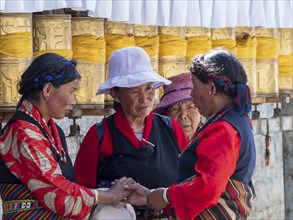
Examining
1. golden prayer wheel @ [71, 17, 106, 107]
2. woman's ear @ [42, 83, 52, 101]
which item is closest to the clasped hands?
woman's ear @ [42, 83, 52, 101]

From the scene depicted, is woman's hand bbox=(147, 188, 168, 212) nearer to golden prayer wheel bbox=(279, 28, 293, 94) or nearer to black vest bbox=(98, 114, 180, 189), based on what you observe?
black vest bbox=(98, 114, 180, 189)

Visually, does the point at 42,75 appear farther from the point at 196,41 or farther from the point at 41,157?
the point at 196,41

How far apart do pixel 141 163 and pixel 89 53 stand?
55.1 inches

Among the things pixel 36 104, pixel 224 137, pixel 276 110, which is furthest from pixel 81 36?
pixel 276 110

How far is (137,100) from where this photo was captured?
4.90 m

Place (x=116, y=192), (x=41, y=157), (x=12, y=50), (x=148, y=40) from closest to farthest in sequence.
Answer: (x=41, y=157)
(x=116, y=192)
(x=12, y=50)
(x=148, y=40)

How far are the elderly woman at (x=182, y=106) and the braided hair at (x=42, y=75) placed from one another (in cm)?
102

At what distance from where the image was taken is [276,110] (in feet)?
33.6

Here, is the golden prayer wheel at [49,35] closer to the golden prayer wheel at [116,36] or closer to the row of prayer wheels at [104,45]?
the row of prayer wheels at [104,45]

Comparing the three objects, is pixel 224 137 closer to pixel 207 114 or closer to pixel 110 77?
pixel 207 114

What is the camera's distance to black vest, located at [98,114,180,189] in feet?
15.8

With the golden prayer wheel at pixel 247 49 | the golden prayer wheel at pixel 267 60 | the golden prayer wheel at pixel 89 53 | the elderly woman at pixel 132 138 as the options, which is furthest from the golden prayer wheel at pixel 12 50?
the golden prayer wheel at pixel 267 60

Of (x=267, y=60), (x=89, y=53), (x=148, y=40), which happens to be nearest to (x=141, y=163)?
(x=89, y=53)

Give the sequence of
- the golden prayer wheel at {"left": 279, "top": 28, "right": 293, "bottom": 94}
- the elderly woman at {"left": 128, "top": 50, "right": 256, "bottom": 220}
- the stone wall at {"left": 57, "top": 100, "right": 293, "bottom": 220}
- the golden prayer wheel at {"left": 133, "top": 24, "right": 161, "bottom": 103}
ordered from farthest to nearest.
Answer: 1. the stone wall at {"left": 57, "top": 100, "right": 293, "bottom": 220}
2. the golden prayer wheel at {"left": 279, "top": 28, "right": 293, "bottom": 94}
3. the golden prayer wheel at {"left": 133, "top": 24, "right": 161, "bottom": 103}
4. the elderly woman at {"left": 128, "top": 50, "right": 256, "bottom": 220}
